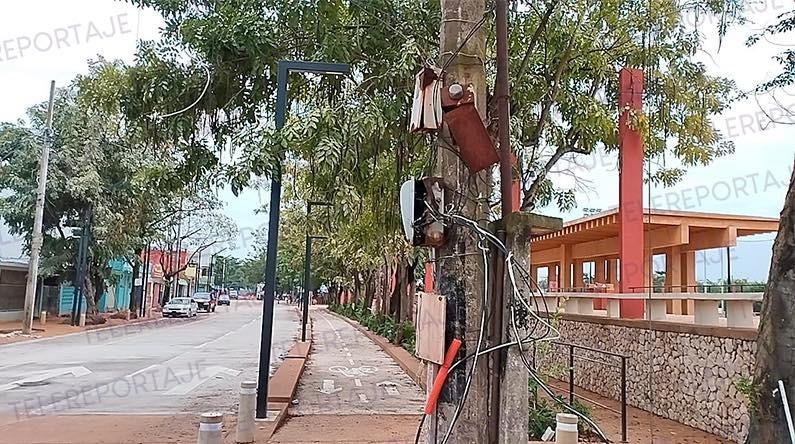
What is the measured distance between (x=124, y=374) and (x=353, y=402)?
19.0ft

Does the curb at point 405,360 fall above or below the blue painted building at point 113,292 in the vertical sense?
below

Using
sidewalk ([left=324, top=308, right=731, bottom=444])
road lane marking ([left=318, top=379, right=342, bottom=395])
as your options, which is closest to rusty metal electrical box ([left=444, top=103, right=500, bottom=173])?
sidewalk ([left=324, top=308, right=731, bottom=444])

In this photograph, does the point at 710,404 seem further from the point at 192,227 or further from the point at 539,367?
the point at 192,227

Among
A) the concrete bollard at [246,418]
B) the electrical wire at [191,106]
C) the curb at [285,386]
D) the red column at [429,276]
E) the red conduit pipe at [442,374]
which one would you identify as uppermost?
the electrical wire at [191,106]

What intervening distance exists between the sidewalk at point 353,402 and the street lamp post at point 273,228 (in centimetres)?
64

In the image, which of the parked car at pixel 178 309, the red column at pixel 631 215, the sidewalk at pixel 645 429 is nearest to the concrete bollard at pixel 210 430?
the sidewalk at pixel 645 429

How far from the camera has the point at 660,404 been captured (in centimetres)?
1109

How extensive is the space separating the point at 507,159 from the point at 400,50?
518 cm

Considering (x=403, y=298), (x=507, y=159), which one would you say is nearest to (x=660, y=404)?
Answer: (x=507, y=159)

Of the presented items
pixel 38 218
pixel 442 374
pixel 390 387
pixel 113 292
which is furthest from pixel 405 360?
pixel 113 292

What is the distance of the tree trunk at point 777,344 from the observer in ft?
11.4

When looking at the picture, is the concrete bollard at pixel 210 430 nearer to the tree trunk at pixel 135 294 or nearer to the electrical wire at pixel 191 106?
the electrical wire at pixel 191 106

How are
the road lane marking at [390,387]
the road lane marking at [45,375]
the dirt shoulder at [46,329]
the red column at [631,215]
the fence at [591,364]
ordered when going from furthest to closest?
the dirt shoulder at [46,329] < the red column at [631,215] < the road lane marking at [390,387] < the road lane marking at [45,375] < the fence at [591,364]

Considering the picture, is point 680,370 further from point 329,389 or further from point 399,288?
point 399,288
